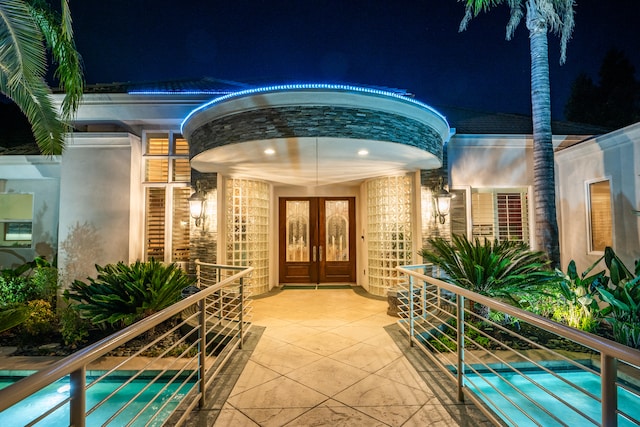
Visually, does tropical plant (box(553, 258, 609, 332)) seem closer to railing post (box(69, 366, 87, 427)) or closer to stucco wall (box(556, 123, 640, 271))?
stucco wall (box(556, 123, 640, 271))

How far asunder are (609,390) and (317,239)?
A: 8130 millimetres

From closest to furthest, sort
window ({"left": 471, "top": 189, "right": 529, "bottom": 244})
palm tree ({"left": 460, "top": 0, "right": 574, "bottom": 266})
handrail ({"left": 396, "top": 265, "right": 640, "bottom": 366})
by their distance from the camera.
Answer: handrail ({"left": 396, "top": 265, "right": 640, "bottom": 366})
palm tree ({"left": 460, "top": 0, "right": 574, "bottom": 266})
window ({"left": 471, "top": 189, "right": 529, "bottom": 244})

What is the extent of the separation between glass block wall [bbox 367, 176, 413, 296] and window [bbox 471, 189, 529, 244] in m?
1.54

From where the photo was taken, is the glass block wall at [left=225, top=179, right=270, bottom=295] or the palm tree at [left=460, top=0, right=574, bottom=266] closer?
the palm tree at [left=460, top=0, right=574, bottom=266]

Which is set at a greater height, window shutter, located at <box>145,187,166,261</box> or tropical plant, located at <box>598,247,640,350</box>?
window shutter, located at <box>145,187,166,261</box>

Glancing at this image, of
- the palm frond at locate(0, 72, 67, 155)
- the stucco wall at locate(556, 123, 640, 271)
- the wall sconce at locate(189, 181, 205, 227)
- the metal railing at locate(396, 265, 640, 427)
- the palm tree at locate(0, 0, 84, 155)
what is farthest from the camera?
the wall sconce at locate(189, 181, 205, 227)

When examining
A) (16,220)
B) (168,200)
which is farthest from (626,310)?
(16,220)

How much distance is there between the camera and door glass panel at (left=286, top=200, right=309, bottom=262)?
9.59 meters

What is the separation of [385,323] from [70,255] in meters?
6.91

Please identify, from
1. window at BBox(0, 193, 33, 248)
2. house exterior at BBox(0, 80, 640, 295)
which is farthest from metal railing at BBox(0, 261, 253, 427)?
window at BBox(0, 193, 33, 248)

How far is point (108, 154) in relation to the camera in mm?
7781

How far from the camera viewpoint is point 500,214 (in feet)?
26.2

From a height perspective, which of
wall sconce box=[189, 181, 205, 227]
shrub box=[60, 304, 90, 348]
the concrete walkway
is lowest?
shrub box=[60, 304, 90, 348]

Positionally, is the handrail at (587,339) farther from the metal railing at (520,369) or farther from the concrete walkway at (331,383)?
the concrete walkway at (331,383)
